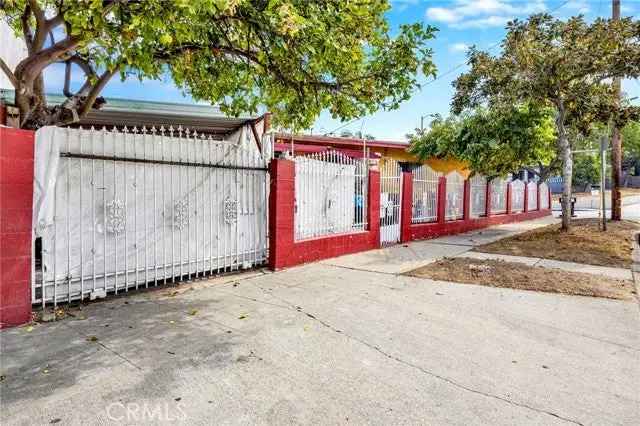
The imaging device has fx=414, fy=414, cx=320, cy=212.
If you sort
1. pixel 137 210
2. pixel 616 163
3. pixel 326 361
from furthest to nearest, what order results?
pixel 616 163 → pixel 137 210 → pixel 326 361

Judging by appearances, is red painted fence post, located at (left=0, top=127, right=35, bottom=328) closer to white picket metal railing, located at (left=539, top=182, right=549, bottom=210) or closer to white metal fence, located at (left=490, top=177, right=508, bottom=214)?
white metal fence, located at (left=490, top=177, right=508, bottom=214)

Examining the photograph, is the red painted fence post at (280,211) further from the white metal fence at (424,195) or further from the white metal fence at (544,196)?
the white metal fence at (544,196)

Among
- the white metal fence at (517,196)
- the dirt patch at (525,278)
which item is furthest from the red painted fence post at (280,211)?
the white metal fence at (517,196)

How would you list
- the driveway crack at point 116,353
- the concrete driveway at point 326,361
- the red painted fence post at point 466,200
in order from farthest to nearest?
1. the red painted fence post at point 466,200
2. the driveway crack at point 116,353
3. the concrete driveway at point 326,361

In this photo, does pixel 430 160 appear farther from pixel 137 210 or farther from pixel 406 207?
pixel 137 210

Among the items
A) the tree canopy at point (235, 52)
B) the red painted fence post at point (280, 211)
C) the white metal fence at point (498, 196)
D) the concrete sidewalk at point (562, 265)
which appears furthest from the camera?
the white metal fence at point (498, 196)

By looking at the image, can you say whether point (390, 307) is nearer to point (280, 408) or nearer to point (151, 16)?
point (280, 408)

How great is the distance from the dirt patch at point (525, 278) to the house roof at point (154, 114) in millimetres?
5011

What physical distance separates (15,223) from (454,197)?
1192 cm

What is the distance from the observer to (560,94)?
1173 cm

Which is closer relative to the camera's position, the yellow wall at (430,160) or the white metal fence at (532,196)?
the white metal fence at (532,196)

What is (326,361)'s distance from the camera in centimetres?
365

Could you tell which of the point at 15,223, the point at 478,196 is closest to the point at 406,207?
the point at 478,196

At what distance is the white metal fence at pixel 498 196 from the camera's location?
53.1 feet
